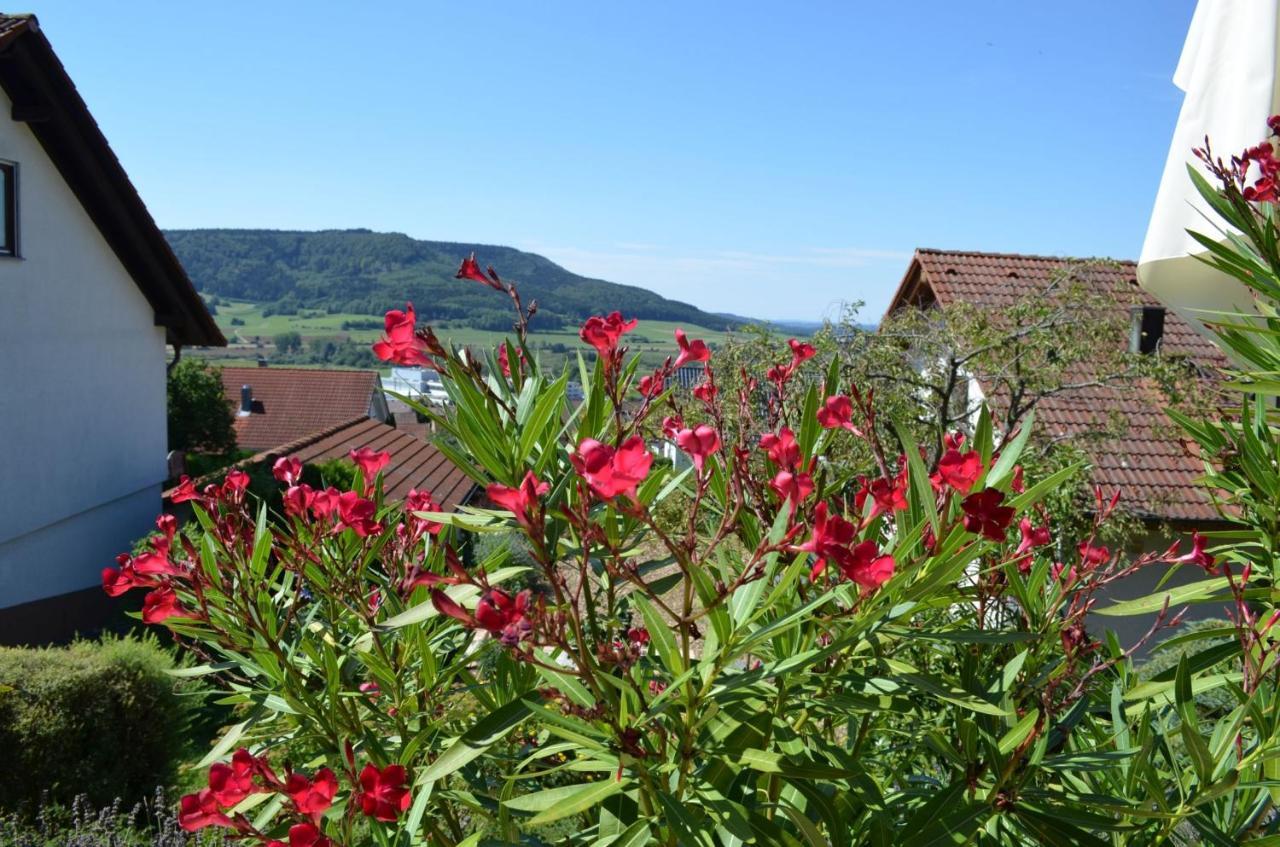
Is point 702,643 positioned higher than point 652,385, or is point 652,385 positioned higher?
point 652,385

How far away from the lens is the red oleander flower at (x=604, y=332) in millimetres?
1223

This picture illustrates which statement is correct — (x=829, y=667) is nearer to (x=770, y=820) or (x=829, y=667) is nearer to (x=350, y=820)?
(x=770, y=820)

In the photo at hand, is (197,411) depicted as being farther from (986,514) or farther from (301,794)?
(986,514)

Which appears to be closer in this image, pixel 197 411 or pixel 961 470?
pixel 961 470

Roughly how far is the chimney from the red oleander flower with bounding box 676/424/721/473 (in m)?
9.58

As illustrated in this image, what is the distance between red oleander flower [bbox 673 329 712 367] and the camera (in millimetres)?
1345

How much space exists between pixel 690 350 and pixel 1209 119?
6.47 feet

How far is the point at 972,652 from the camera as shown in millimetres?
1359

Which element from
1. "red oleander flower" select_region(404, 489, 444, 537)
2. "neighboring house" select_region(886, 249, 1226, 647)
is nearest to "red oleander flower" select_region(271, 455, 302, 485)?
"red oleander flower" select_region(404, 489, 444, 537)

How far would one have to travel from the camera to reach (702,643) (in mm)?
1276

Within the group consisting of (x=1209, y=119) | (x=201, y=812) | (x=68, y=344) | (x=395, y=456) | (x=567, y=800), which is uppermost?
(x=1209, y=119)

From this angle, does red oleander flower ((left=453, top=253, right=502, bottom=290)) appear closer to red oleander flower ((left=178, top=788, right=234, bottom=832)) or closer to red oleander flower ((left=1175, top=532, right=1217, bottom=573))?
red oleander flower ((left=178, top=788, right=234, bottom=832))

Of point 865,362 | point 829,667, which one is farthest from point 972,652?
point 865,362

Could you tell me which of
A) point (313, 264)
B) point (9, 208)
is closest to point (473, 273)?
point (9, 208)
